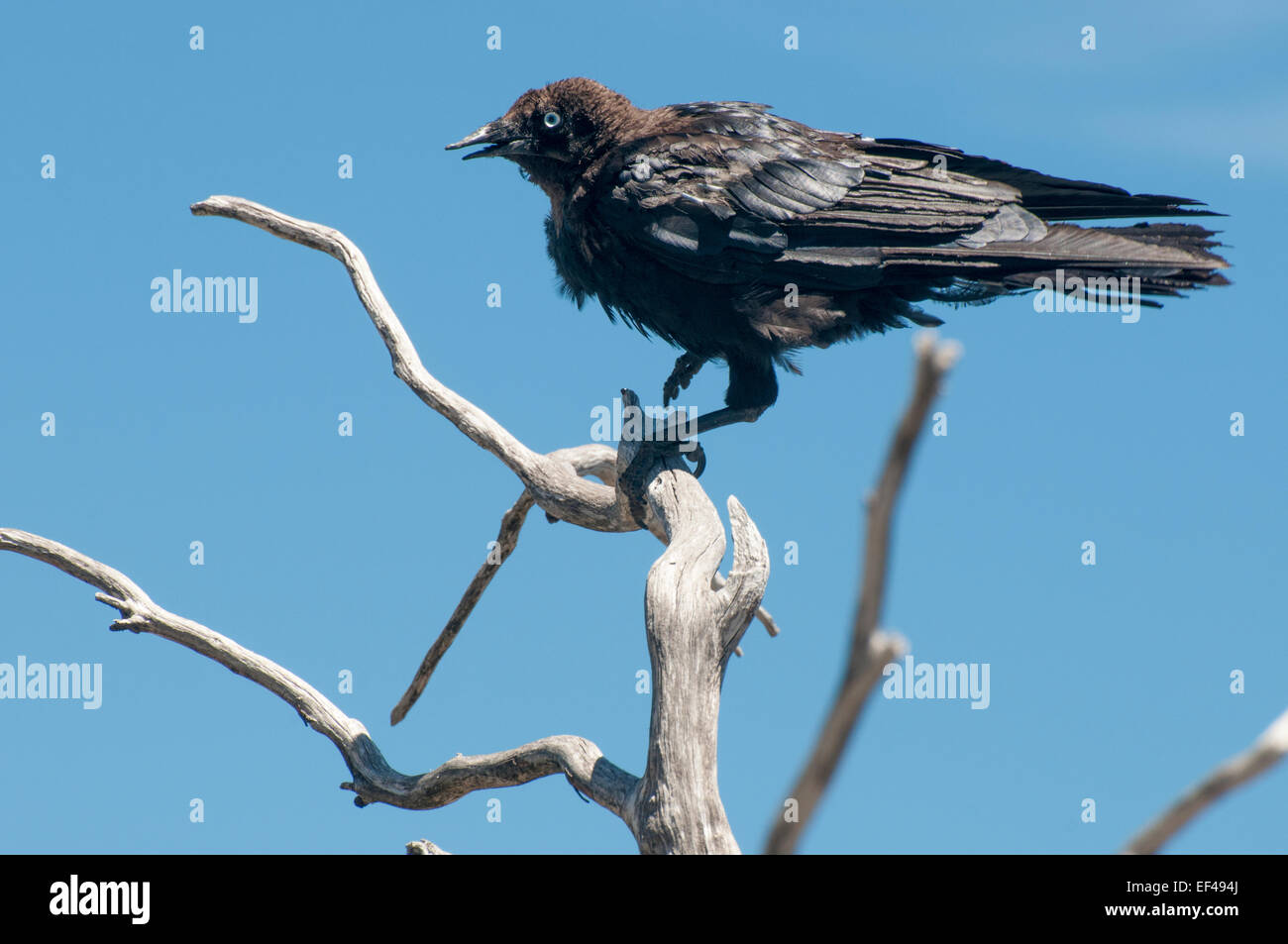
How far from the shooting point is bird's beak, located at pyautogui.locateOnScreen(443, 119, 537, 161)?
4.67 meters

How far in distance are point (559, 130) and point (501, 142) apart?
27 cm

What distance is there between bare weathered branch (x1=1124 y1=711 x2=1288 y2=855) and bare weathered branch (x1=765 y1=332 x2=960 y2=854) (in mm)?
310

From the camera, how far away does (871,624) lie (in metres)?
0.68

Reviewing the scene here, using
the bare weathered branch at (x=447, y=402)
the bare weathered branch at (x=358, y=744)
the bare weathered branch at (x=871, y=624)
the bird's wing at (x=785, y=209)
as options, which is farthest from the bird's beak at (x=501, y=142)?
the bare weathered branch at (x=871, y=624)

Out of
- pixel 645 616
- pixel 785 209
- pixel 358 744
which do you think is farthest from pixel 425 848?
pixel 785 209

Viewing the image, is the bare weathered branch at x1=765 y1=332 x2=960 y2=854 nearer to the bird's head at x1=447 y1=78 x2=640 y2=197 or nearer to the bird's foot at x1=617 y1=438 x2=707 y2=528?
the bird's foot at x1=617 y1=438 x2=707 y2=528

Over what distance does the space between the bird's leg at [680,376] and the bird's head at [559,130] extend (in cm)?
94

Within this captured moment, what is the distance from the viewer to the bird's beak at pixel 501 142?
4.67 m

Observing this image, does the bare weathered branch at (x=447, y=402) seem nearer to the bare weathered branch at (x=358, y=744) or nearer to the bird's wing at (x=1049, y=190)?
the bare weathered branch at (x=358, y=744)

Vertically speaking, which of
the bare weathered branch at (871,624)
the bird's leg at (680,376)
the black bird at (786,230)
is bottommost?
the bare weathered branch at (871,624)
